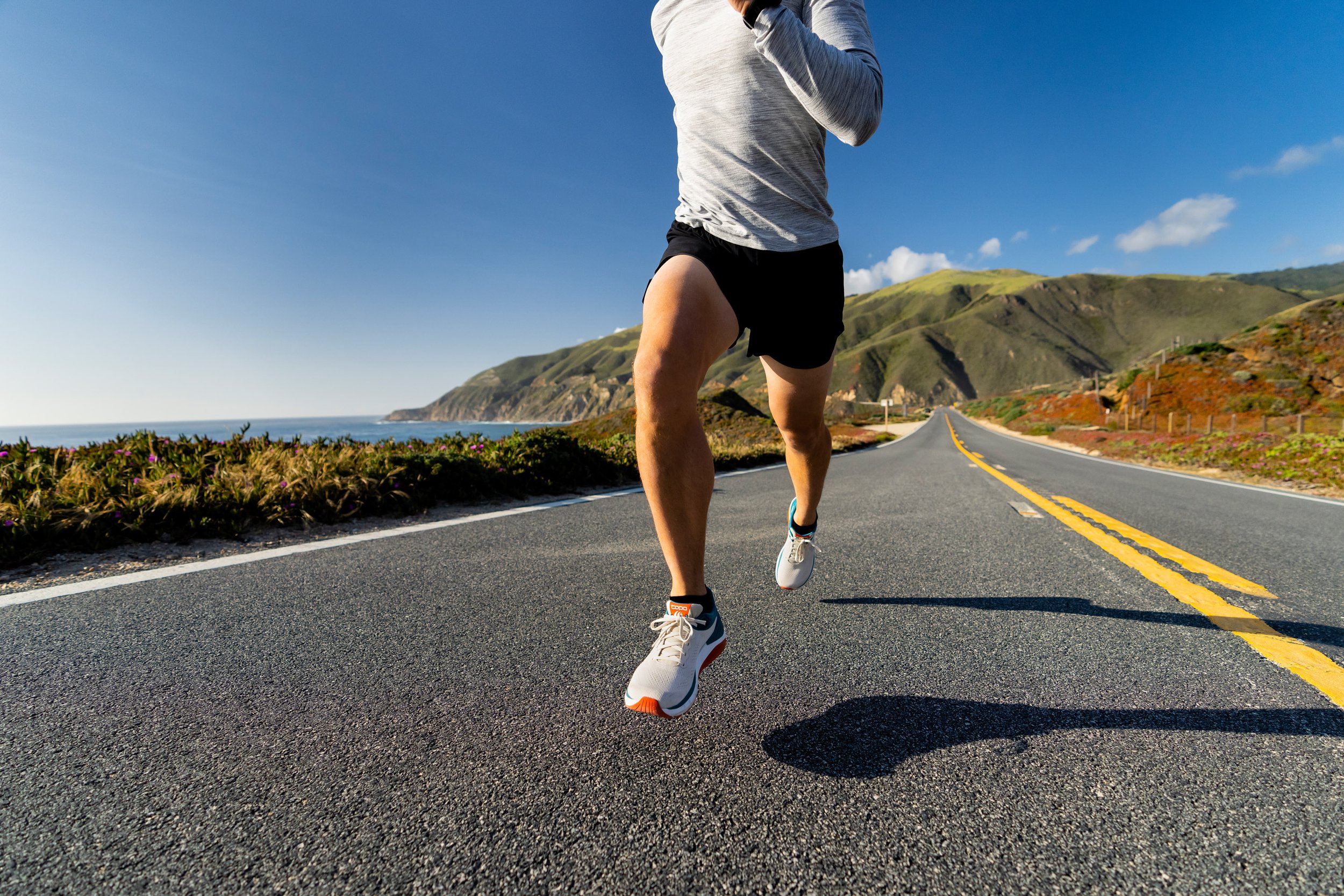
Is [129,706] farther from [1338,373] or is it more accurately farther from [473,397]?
[473,397]

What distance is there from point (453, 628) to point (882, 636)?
132 centimetres

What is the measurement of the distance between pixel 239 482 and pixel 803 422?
3.34 metres

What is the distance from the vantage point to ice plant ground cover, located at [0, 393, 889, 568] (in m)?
2.81

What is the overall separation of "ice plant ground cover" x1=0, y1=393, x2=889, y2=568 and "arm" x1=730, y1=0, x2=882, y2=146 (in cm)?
343

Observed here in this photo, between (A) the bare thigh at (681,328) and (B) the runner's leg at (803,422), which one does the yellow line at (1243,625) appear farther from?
(A) the bare thigh at (681,328)

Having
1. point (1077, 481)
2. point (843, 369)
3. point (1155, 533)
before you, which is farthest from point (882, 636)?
point (843, 369)

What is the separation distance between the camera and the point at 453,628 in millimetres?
1841

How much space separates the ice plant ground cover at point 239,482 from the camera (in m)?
2.81

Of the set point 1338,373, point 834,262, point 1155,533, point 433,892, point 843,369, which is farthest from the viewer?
point 843,369

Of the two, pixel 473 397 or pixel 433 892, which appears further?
pixel 473 397

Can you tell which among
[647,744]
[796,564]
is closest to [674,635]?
[647,744]

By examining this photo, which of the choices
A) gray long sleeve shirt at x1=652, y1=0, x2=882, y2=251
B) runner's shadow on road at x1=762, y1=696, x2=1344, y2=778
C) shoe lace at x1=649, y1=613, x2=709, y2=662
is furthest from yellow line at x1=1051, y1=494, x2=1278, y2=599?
shoe lace at x1=649, y1=613, x2=709, y2=662

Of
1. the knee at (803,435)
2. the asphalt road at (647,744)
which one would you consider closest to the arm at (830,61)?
the knee at (803,435)

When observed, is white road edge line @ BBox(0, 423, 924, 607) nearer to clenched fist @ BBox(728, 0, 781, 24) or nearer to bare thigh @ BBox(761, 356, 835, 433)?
bare thigh @ BBox(761, 356, 835, 433)
